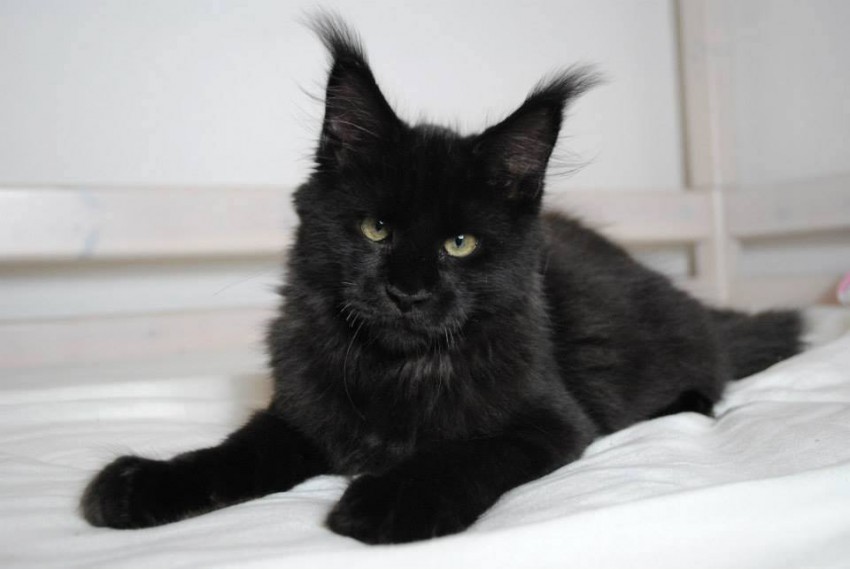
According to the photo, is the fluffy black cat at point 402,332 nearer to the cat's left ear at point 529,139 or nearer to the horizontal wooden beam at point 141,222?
the cat's left ear at point 529,139

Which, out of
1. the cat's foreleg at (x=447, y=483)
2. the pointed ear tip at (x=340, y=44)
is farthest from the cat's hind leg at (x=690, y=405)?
the pointed ear tip at (x=340, y=44)

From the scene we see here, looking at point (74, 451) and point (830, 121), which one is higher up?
point (830, 121)

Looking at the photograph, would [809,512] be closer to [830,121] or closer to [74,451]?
[74,451]

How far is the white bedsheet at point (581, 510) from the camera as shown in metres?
0.89

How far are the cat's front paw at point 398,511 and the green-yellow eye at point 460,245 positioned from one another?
1.23 feet

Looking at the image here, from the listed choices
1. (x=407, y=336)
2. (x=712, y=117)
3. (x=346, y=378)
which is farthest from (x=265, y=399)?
(x=712, y=117)

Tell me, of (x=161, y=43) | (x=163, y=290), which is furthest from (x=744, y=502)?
(x=161, y=43)

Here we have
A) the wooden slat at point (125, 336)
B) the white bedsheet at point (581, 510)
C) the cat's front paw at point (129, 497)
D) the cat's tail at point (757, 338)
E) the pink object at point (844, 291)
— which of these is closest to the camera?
the white bedsheet at point (581, 510)

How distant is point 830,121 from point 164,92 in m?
2.55

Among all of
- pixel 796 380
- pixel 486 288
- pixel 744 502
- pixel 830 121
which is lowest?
pixel 796 380

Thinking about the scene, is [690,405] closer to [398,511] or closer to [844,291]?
[398,511]

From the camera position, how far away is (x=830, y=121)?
2.90 meters

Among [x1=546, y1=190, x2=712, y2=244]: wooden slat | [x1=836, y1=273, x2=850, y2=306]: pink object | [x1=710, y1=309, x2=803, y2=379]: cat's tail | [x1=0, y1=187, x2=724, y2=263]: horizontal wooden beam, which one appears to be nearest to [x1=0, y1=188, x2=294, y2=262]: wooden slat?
[x1=0, y1=187, x2=724, y2=263]: horizontal wooden beam

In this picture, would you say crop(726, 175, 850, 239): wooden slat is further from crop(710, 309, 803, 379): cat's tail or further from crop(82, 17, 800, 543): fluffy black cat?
crop(82, 17, 800, 543): fluffy black cat
